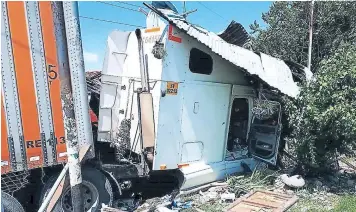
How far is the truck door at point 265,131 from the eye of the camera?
8.00 metres

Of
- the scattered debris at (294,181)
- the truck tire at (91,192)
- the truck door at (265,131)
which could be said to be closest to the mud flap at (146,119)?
the truck tire at (91,192)


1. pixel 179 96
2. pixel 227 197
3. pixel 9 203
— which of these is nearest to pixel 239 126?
pixel 227 197

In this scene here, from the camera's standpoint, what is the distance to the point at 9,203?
5.07 m

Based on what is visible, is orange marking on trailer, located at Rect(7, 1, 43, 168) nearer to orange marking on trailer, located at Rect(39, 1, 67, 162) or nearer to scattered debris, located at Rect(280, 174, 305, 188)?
orange marking on trailer, located at Rect(39, 1, 67, 162)

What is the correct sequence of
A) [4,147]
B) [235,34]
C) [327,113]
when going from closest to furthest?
[4,147]
[327,113]
[235,34]

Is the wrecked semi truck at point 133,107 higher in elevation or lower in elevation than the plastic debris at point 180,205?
higher

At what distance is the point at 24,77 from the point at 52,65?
16.9 inches

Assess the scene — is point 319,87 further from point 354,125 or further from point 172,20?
point 172,20

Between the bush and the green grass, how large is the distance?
1.00 meters

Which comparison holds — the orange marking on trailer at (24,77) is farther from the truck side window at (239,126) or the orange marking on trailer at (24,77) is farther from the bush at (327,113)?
the bush at (327,113)

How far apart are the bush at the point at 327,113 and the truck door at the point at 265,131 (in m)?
0.37

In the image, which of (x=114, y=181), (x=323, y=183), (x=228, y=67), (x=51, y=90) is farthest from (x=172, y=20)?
(x=323, y=183)

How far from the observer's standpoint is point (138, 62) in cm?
671

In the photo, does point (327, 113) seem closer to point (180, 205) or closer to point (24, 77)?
point (180, 205)
